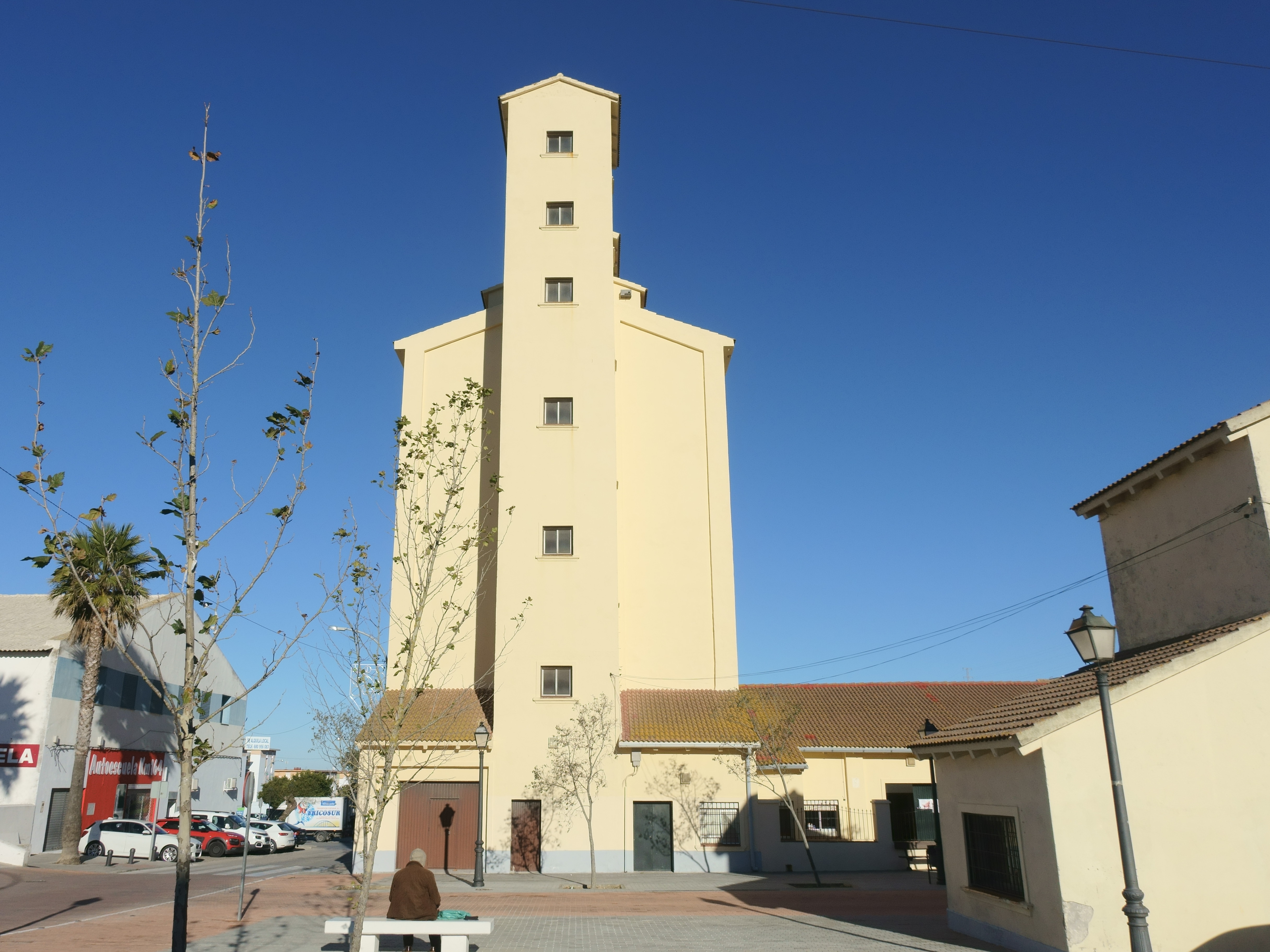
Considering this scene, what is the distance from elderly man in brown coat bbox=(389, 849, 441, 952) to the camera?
38.0 feet

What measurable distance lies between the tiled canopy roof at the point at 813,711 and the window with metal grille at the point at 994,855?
10685mm

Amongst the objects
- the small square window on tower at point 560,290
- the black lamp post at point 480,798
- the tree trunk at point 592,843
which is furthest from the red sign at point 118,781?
the small square window on tower at point 560,290

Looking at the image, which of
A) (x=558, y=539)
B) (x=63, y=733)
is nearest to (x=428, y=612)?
(x=558, y=539)

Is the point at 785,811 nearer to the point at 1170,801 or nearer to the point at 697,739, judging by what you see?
the point at 697,739

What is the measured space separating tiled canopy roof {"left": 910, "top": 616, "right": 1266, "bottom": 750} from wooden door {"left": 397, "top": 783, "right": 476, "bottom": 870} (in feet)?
46.8

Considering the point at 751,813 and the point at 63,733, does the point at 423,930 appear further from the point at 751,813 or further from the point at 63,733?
the point at 63,733

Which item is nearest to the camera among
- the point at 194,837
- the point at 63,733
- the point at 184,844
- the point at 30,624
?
the point at 184,844

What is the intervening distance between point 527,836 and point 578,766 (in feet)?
8.29

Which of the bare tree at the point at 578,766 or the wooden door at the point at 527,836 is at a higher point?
the bare tree at the point at 578,766

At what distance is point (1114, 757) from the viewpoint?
31.4 ft

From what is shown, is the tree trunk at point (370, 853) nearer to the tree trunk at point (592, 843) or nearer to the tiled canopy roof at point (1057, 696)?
the tiled canopy roof at point (1057, 696)

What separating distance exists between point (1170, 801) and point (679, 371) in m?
22.3

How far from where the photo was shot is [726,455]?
3078 centimetres

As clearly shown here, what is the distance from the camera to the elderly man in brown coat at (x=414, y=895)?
38.0 feet
